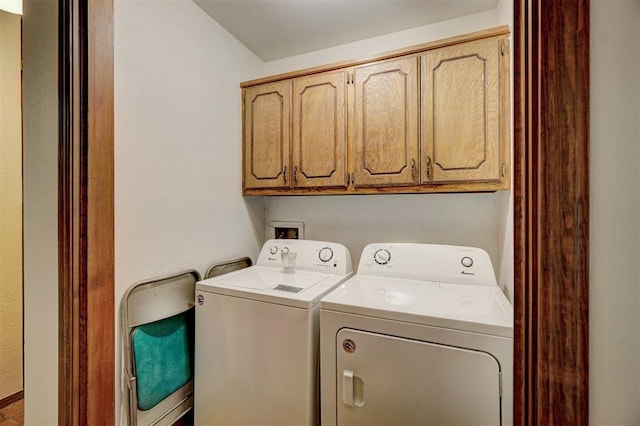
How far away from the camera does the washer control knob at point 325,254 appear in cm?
171

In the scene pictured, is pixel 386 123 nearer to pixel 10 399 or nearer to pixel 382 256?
pixel 382 256

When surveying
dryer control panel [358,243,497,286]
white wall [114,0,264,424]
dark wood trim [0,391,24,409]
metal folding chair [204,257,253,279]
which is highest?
white wall [114,0,264,424]

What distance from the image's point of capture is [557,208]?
0.49m

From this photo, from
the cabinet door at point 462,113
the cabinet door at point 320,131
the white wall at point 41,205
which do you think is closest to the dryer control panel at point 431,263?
the cabinet door at point 462,113

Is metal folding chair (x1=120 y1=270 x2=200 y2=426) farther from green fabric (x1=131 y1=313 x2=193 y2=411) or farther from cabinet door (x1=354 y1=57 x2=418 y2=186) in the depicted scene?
cabinet door (x1=354 y1=57 x2=418 y2=186)

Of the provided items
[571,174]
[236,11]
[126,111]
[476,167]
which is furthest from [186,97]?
[571,174]

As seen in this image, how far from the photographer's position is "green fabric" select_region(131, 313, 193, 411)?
4.19 feet

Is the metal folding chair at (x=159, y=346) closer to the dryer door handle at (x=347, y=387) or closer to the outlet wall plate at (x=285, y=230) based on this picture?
the outlet wall plate at (x=285, y=230)

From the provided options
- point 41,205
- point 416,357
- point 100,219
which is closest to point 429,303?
point 416,357

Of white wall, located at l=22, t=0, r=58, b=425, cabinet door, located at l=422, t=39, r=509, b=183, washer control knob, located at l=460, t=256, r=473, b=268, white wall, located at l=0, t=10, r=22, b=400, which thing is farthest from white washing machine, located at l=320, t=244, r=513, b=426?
white wall, located at l=0, t=10, r=22, b=400

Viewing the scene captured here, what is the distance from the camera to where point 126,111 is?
49.4 inches

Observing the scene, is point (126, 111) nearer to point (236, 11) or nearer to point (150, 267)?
point (150, 267)

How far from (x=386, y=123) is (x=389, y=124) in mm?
18
